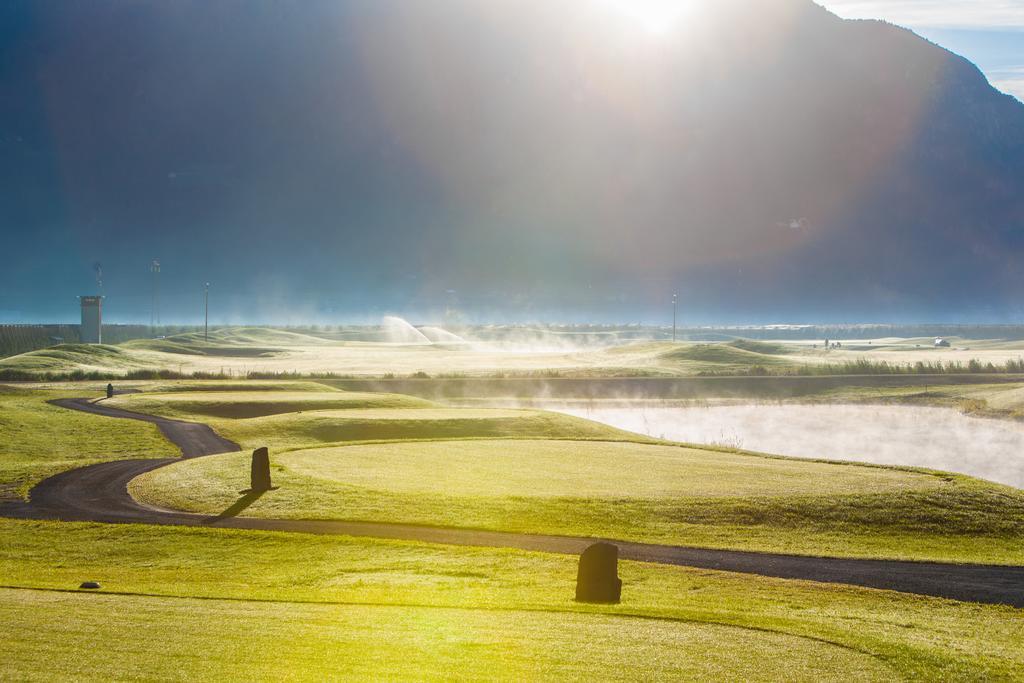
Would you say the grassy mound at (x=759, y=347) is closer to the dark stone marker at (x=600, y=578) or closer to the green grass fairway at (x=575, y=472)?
the green grass fairway at (x=575, y=472)

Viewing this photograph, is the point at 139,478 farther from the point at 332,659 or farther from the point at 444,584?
the point at 332,659

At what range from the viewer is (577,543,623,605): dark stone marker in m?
17.5

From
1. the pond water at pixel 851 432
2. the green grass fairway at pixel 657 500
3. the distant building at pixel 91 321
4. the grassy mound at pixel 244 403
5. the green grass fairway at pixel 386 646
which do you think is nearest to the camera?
the green grass fairway at pixel 386 646

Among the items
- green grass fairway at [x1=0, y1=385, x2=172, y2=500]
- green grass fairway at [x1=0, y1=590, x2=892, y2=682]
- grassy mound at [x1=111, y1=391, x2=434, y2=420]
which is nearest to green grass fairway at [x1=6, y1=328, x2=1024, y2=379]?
grassy mound at [x1=111, y1=391, x2=434, y2=420]

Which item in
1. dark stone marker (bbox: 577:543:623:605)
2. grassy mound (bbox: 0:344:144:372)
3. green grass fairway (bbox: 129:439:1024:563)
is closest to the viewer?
dark stone marker (bbox: 577:543:623:605)

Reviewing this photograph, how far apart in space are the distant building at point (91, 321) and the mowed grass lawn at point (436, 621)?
117998 millimetres

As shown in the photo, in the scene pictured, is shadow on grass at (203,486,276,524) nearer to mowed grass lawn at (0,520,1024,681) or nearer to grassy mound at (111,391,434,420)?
mowed grass lawn at (0,520,1024,681)

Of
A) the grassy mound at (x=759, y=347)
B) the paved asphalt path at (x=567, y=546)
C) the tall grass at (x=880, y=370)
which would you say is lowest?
the paved asphalt path at (x=567, y=546)

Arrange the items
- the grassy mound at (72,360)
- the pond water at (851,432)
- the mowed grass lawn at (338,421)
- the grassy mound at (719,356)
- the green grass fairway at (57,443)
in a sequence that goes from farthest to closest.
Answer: the grassy mound at (719,356) < the grassy mound at (72,360) < the pond water at (851,432) < the mowed grass lawn at (338,421) < the green grass fairway at (57,443)

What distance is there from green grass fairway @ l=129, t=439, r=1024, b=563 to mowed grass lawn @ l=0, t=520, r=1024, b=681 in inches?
144

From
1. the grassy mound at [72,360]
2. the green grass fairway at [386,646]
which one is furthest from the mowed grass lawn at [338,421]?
the grassy mound at [72,360]

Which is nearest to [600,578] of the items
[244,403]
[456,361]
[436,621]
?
[436,621]

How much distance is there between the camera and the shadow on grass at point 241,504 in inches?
1050

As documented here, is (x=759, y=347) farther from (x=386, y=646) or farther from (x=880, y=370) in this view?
(x=386, y=646)
